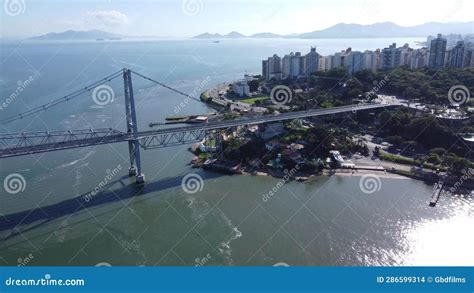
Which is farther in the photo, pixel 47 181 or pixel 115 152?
pixel 115 152

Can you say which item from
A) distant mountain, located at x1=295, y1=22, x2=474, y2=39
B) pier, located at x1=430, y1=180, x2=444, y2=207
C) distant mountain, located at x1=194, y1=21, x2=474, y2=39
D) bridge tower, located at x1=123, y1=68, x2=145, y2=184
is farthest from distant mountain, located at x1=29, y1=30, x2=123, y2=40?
pier, located at x1=430, y1=180, x2=444, y2=207

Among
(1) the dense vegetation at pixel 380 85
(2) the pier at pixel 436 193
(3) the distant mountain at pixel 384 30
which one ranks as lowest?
(2) the pier at pixel 436 193

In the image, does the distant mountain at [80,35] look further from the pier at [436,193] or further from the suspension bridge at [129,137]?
the pier at [436,193]

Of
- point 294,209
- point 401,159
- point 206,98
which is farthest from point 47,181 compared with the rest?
point 206,98

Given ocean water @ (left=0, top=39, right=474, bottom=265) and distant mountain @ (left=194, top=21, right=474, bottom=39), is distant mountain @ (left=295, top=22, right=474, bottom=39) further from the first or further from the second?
ocean water @ (left=0, top=39, right=474, bottom=265)

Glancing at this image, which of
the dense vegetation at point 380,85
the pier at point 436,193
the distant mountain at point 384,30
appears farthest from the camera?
the distant mountain at point 384,30

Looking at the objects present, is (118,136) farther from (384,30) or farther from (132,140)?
(384,30)

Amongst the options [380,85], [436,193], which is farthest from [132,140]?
[380,85]

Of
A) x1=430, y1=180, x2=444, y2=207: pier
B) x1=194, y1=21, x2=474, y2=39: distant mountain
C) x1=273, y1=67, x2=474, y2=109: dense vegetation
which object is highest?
x1=194, y1=21, x2=474, y2=39: distant mountain

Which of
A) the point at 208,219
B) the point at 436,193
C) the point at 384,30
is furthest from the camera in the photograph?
the point at 384,30

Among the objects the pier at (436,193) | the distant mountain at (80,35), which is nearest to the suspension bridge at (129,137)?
the pier at (436,193)

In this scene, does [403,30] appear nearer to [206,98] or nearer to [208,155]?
[206,98]
